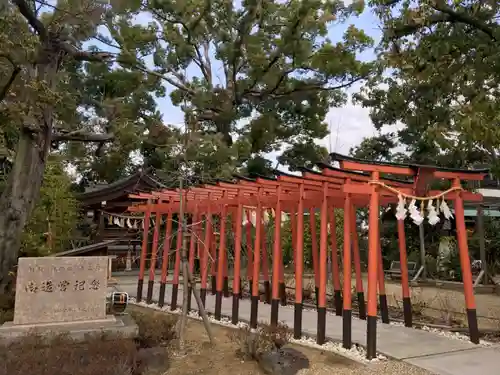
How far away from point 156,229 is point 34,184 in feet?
9.99

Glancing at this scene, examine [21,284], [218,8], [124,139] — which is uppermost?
[218,8]

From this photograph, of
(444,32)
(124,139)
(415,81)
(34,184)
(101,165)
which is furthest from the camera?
(101,165)

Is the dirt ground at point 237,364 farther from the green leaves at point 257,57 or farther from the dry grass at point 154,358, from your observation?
the green leaves at point 257,57

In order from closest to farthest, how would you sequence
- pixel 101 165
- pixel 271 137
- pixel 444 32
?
1. pixel 444 32
2. pixel 271 137
3. pixel 101 165

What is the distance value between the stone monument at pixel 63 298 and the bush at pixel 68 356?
0.47 meters

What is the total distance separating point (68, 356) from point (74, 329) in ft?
4.35

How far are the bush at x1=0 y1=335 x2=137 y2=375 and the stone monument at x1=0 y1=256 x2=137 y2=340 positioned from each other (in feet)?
1.53

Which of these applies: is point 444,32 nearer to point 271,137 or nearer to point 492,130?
point 492,130

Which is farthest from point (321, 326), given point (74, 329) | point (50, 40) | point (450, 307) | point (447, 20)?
point (50, 40)

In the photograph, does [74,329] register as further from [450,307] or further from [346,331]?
[450,307]

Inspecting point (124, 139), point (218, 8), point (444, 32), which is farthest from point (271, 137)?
point (444, 32)

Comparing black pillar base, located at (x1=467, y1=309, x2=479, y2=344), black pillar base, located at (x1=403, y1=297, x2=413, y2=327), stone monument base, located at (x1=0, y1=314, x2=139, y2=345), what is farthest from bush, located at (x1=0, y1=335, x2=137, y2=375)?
black pillar base, located at (x1=467, y1=309, x2=479, y2=344)

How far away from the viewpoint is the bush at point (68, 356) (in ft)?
15.4

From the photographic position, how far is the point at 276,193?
8109 millimetres
